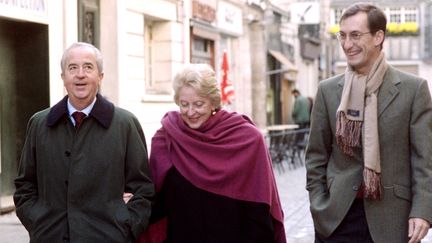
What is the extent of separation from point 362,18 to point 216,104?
818mm

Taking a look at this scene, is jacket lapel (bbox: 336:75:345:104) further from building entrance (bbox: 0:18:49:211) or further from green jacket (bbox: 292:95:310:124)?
green jacket (bbox: 292:95:310:124)

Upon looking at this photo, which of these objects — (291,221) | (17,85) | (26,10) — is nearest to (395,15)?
(17,85)

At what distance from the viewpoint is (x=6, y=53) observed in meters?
11.7

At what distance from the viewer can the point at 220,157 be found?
418cm

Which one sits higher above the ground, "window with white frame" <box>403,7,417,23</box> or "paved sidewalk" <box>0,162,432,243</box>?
"window with white frame" <box>403,7,417,23</box>

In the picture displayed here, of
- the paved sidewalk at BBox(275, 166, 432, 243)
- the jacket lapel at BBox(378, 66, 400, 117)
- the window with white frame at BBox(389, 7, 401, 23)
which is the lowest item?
the paved sidewalk at BBox(275, 166, 432, 243)

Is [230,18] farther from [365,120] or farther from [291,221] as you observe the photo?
[365,120]

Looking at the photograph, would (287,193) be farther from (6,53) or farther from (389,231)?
(389,231)

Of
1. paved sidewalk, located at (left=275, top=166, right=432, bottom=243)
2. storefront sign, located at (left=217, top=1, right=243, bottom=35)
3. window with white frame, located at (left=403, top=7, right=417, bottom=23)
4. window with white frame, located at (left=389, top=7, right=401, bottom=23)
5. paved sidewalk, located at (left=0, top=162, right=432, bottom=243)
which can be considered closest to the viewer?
paved sidewalk, located at (left=0, top=162, right=432, bottom=243)

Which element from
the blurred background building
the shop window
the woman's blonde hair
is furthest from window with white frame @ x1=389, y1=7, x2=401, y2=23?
the woman's blonde hair

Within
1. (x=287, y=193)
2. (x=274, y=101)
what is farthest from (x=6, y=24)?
(x=274, y=101)

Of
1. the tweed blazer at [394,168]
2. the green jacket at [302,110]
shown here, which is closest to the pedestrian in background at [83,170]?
the tweed blazer at [394,168]

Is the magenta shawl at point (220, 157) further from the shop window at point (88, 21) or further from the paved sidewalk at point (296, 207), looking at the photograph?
the shop window at point (88, 21)

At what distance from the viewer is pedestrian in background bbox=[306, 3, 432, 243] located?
396 cm
